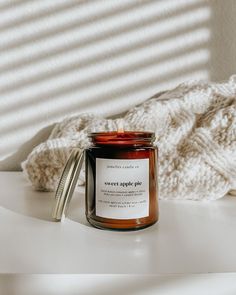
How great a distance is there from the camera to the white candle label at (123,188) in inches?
15.3

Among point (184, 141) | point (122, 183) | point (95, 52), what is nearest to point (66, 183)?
point (122, 183)

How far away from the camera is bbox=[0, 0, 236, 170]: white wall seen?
736 millimetres

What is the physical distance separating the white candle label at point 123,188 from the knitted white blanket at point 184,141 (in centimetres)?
14

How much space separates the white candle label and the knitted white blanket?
0.45 feet

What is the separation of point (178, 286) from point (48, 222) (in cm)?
21

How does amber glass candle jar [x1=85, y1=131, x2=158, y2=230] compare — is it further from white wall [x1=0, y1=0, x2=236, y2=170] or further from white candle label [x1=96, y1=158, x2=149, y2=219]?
white wall [x1=0, y1=0, x2=236, y2=170]

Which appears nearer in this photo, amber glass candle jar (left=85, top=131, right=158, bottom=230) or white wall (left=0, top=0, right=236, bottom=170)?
amber glass candle jar (left=85, top=131, right=158, bottom=230)

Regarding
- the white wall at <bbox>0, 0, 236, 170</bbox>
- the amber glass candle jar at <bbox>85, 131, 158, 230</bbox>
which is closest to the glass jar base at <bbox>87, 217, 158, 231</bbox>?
the amber glass candle jar at <bbox>85, 131, 158, 230</bbox>

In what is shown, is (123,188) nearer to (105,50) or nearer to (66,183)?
(66,183)

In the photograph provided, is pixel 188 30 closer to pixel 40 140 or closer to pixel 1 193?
pixel 40 140

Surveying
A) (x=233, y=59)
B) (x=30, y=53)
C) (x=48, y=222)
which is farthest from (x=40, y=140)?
(x=233, y=59)

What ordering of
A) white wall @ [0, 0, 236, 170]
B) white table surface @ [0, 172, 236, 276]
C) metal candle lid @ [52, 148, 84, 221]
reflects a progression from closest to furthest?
white table surface @ [0, 172, 236, 276] → metal candle lid @ [52, 148, 84, 221] → white wall @ [0, 0, 236, 170]

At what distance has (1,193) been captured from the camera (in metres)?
0.59

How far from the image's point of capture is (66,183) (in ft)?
1.40
